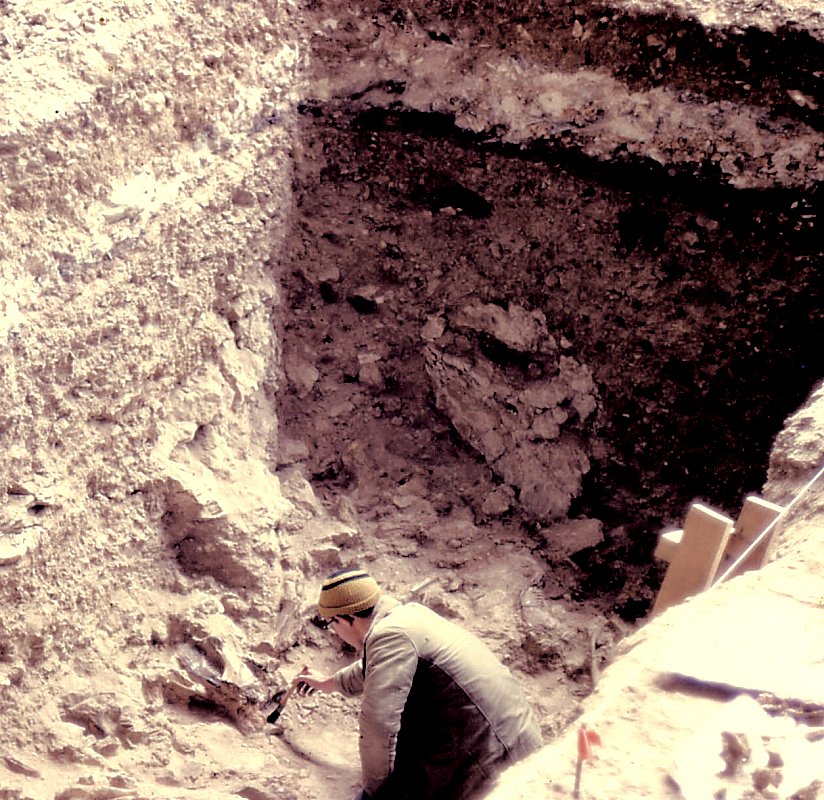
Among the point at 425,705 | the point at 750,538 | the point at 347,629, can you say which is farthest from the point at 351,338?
the point at 750,538

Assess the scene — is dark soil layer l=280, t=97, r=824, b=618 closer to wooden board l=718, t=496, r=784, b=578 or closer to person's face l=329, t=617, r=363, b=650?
person's face l=329, t=617, r=363, b=650

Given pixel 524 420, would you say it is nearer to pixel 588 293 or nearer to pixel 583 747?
pixel 588 293

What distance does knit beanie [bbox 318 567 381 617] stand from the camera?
295 cm

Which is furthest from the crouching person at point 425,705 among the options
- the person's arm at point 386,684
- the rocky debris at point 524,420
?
the rocky debris at point 524,420

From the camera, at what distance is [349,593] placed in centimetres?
296

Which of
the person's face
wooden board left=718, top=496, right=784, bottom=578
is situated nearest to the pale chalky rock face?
wooden board left=718, top=496, right=784, bottom=578

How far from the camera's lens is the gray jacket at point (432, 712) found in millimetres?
2818

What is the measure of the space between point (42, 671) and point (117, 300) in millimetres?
1293

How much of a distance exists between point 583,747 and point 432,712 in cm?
119

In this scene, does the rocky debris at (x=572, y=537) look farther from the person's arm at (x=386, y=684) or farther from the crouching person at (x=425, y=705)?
the person's arm at (x=386, y=684)

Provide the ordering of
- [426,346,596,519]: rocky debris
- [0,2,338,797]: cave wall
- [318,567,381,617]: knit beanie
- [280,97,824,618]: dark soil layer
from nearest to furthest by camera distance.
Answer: [318,567,381,617]: knit beanie
[0,2,338,797]: cave wall
[280,97,824,618]: dark soil layer
[426,346,596,519]: rocky debris

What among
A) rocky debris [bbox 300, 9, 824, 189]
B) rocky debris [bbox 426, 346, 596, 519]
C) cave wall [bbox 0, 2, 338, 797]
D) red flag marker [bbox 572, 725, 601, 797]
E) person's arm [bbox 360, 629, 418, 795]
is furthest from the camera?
rocky debris [bbox 426, 346, 596, 519]

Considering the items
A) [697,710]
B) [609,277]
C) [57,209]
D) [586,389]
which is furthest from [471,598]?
[697,710]

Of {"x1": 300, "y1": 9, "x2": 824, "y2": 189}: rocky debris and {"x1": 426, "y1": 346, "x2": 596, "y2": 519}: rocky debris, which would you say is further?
{"x1": 426, "y1": 346, "x2": 596, "y2": 519}: rocky debris
